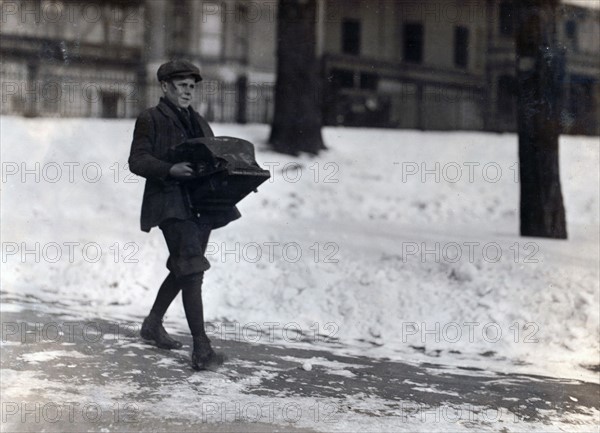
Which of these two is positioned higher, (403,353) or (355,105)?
(355,105)

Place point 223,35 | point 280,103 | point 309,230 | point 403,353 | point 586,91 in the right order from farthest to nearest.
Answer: point 223,35, point 586,91, point 280,103, point 309,230, point 403,353

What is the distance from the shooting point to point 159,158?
5.95 metres

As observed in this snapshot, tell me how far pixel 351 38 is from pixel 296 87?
13.5 m

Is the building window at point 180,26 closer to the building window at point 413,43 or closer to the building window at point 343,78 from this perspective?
the building window at point 343,78

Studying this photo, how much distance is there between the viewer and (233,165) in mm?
5555

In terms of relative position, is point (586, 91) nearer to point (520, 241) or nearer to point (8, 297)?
point (520, 241)

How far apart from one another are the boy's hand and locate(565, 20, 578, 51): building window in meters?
7.93

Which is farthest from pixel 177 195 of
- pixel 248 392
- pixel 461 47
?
pixel 461 47

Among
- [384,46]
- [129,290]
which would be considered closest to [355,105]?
[384,46]

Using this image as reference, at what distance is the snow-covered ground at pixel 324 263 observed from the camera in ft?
23.9

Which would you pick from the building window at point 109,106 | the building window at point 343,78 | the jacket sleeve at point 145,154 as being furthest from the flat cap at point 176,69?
the building window at point 343,78

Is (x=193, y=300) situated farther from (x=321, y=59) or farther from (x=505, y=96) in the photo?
(x=321, y=59)

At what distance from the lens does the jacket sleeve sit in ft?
18.9

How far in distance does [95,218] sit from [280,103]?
421 cm
